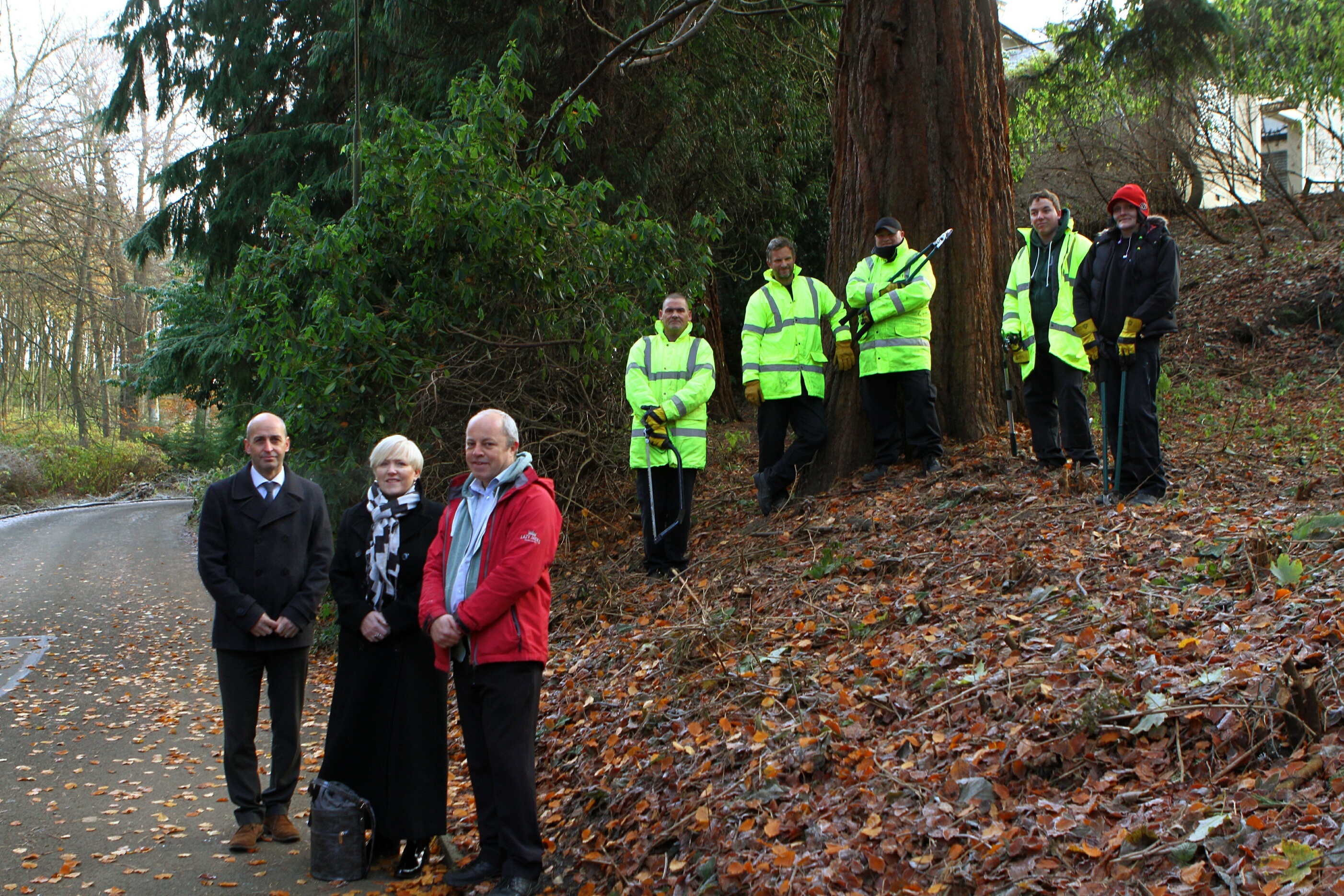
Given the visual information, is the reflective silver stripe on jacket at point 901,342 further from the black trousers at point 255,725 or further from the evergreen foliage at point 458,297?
the black trousers at point 255,725

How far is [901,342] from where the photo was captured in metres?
8.52

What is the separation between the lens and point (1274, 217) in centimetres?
1958

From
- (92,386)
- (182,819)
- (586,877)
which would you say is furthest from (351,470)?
(92,386)

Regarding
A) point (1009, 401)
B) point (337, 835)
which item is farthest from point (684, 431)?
point (337, 835)

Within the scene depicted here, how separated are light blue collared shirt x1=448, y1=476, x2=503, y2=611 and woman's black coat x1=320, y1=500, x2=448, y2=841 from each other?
0.43 meters

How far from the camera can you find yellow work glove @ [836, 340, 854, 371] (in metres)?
8.71

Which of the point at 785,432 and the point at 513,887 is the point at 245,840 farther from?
the point at 785,432

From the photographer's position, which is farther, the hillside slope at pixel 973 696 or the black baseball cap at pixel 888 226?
the black baseball cap at pixel 888 226

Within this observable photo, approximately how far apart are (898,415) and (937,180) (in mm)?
2106

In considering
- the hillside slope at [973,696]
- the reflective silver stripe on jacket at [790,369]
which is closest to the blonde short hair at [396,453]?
the hillside slope at [973,696]

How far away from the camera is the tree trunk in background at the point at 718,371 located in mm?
16859

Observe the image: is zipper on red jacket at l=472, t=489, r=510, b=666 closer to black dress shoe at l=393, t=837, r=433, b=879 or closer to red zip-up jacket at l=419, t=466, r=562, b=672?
red zip-up jacket at l=419, t=466, r=562, b=672

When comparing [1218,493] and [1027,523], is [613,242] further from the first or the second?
[1218,493]


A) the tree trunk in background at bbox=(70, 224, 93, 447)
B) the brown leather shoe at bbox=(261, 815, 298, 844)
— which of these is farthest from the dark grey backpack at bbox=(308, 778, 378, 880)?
the tree trunk in background at bbox=(70, 224, 93, 447)
